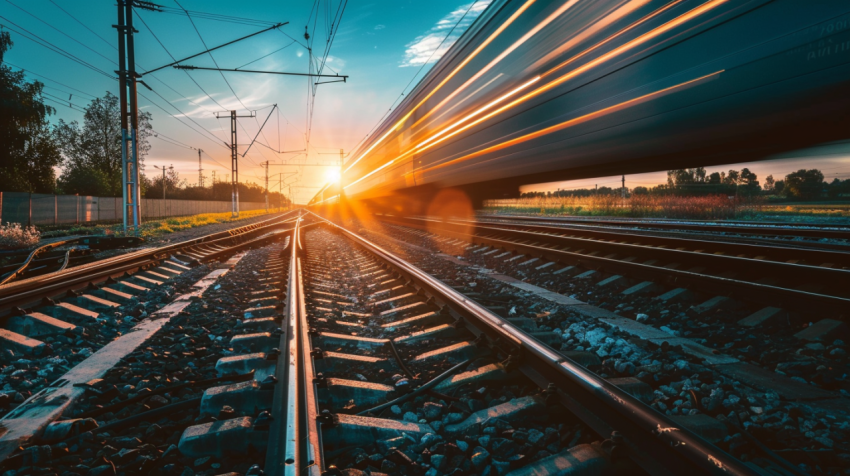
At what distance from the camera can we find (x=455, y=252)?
336 inches

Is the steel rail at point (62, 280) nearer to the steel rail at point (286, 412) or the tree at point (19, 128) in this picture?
the steel rail at point (286, 412)

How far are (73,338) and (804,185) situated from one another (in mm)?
18854

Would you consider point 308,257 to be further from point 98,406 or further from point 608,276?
point 98,406

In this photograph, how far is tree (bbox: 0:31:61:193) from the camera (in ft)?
98.8

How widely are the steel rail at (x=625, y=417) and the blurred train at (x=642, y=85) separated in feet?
8.23

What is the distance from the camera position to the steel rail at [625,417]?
1373 mm

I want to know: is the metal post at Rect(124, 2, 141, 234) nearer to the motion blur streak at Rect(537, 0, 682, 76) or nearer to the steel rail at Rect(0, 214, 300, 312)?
the steel rail at Rect(0, 214, 300, 312)

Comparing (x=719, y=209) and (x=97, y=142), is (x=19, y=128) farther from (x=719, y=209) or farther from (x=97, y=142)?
(x=719, y=209)

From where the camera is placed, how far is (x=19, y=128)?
31.7 metres

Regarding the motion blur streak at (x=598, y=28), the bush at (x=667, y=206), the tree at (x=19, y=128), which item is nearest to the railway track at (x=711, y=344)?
the motion blur streak at (x=598, y=28)

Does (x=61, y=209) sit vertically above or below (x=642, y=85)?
below

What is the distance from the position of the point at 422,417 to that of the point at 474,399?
0.90 ft

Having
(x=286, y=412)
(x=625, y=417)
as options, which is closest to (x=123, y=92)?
(x=286, y=412)

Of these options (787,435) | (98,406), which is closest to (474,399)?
(787,435)
